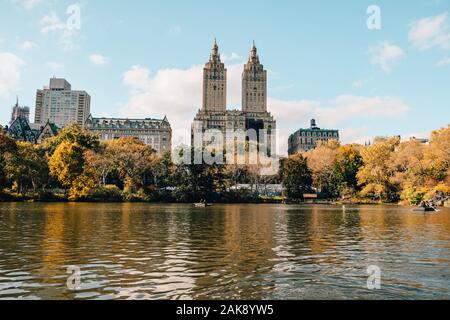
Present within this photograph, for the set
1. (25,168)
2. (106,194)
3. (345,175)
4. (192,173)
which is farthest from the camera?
(345,175)

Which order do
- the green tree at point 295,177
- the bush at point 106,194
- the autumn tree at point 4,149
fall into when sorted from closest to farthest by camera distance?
the autumn tree at point 4,149 → the bush at point 106,194 → the green tree at point 295,177

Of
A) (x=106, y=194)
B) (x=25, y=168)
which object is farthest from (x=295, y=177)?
(x=25, y=168)

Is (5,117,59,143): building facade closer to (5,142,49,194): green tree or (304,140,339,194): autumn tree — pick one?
(5,142,49,194): green tree

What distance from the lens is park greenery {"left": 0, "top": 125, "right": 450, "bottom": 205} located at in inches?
3231

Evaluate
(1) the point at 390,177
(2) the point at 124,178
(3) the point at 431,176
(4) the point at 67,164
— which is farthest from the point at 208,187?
(3) the point at 431,176

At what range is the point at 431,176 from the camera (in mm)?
81500

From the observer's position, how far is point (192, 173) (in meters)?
98.0

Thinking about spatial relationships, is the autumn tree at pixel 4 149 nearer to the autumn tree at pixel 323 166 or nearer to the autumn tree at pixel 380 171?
the autumn tree at pixel 323 166

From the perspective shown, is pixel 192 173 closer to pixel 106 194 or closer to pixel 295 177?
pixel 106 194

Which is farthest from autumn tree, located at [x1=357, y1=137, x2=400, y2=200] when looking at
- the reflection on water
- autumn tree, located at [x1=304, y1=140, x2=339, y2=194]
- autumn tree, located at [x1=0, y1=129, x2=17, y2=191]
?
autumn tree, located at [x1=0, y1=129, x2=17, y2=191]

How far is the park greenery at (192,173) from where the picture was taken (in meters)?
82.1

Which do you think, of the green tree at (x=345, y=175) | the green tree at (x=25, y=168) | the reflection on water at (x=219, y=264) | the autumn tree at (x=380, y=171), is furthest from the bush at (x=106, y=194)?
the reflection on water at (x=219, y=264)
